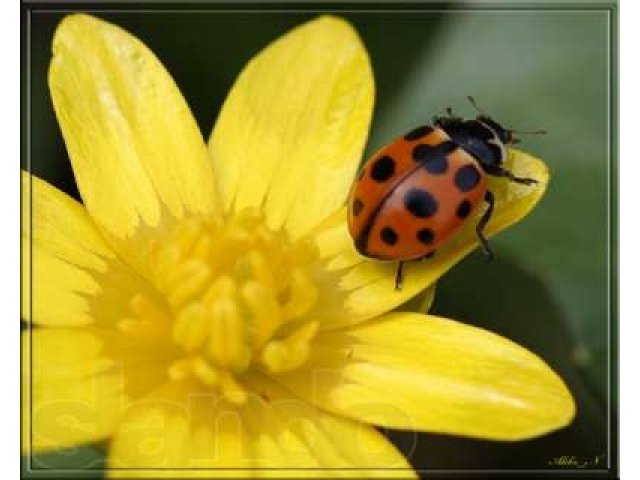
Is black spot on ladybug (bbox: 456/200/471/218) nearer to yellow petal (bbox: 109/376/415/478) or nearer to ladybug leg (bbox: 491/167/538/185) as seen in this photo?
ladybug leg (bbox: 491/167/538/185)

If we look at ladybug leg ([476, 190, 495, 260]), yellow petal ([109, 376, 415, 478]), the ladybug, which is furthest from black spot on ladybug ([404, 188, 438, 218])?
yellow petal ([109, 376, 415, 478])

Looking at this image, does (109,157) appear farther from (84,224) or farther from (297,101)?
(297,101)

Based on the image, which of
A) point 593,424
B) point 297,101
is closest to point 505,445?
point 593,424

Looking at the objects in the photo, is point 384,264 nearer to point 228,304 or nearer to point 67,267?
point 228,304

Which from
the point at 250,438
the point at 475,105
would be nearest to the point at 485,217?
the point at 475,105

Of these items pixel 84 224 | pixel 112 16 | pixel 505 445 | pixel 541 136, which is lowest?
pixel 505 445
